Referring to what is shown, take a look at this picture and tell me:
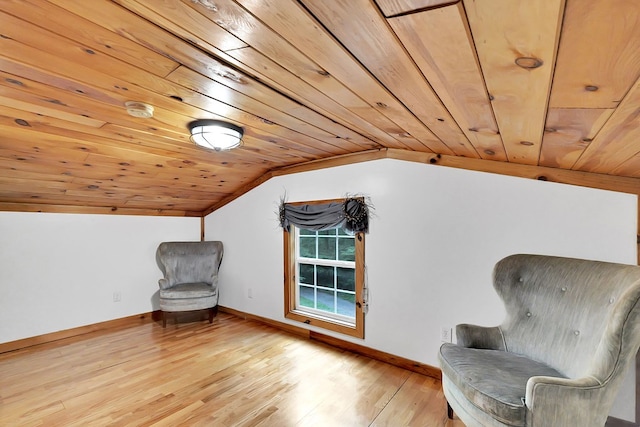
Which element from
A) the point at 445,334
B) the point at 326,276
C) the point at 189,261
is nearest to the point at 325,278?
the point at 326,276

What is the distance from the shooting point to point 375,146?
291 cm

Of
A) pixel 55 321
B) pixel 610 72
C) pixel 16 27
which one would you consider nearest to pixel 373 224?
pixel 610 72

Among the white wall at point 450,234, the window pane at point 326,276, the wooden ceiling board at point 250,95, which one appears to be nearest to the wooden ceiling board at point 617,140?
the white wall at point 450,234

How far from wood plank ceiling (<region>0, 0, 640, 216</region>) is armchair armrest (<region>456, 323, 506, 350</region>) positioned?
119 centimetres

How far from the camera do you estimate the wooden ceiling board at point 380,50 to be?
0.81 metres

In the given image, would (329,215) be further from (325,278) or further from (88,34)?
(88,34)

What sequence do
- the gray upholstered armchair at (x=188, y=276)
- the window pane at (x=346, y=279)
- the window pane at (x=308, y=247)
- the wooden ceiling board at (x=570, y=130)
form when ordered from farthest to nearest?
the gray upholstered armchair at (x=188, y=276) → the window pane at (x=308, y=247) → the window pane at (x=346, y=279) → the wooden ceiling board at (x=570, y=130)

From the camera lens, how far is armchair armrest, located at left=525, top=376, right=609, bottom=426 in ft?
4.36

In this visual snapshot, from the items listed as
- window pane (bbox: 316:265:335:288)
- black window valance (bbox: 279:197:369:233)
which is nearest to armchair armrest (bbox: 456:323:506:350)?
black window valance (bbox: 279:197:369:233)

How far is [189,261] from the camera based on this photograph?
436cm

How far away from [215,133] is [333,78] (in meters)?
1.13

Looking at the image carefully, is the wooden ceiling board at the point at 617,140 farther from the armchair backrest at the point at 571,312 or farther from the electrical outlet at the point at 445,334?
the electrical outlet at the point at 445,334

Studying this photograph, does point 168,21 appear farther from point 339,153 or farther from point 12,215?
point 12,215

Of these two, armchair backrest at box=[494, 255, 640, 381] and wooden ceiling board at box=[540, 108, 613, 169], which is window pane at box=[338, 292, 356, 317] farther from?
wooden ceiling board at box=[540, 108, 613, 169]
